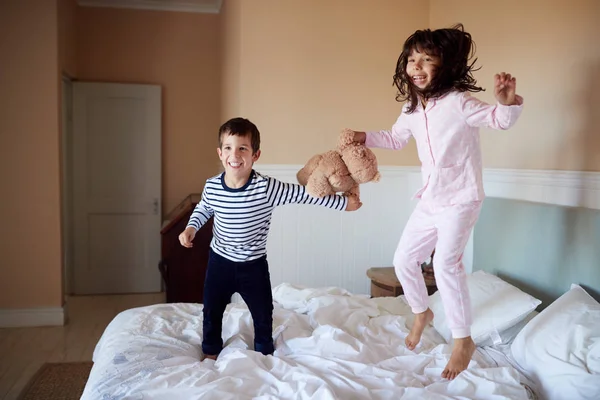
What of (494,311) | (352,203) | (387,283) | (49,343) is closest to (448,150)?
(352,203)

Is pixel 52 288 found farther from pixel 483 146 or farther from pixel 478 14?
pixel 478 14

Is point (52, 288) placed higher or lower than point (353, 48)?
lower

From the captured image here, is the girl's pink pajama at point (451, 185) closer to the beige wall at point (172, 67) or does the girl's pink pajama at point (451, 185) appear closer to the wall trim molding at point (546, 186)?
the wall trim molding at point (546, 186)

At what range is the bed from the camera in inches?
61.2

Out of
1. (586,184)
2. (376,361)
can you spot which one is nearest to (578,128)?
(586,184)

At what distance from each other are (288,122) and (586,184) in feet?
5.82

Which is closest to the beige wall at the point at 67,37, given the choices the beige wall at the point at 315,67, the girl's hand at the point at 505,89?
the beige wall at the point at 315,67

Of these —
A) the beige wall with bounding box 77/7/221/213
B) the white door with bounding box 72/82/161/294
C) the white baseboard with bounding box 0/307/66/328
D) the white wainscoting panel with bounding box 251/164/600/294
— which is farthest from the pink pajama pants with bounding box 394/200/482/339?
the white door with bounding box 72/82/161/294

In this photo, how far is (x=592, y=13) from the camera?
6.55 ft

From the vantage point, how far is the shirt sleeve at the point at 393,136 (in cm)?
183

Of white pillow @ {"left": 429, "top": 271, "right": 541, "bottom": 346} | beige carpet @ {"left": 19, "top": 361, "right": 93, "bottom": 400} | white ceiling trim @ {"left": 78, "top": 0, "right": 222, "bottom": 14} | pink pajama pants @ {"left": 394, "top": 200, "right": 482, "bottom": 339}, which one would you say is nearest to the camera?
pink pajama pants @ {"left": 394, "top": 200, "right": 482, "bottom": 339}

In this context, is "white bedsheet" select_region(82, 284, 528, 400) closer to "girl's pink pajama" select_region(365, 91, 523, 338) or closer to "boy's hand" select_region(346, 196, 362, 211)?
"girl's pink pajama" select_region(365, 91, 523, 338)

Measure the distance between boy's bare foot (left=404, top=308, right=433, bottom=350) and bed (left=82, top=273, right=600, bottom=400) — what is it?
4cm

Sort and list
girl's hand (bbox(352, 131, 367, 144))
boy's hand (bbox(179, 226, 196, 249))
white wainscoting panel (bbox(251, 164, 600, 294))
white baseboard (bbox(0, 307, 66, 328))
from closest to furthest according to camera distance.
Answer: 1. girl's hand (bbox(352, 131, 367, 144))
2. boy's hand (bbox(179, 226, 196, 249))
3. white wainscoting panel (bbox(251, 164, 600, 294))
4. white baseboard (bbox(0, 307, 66, 328))
